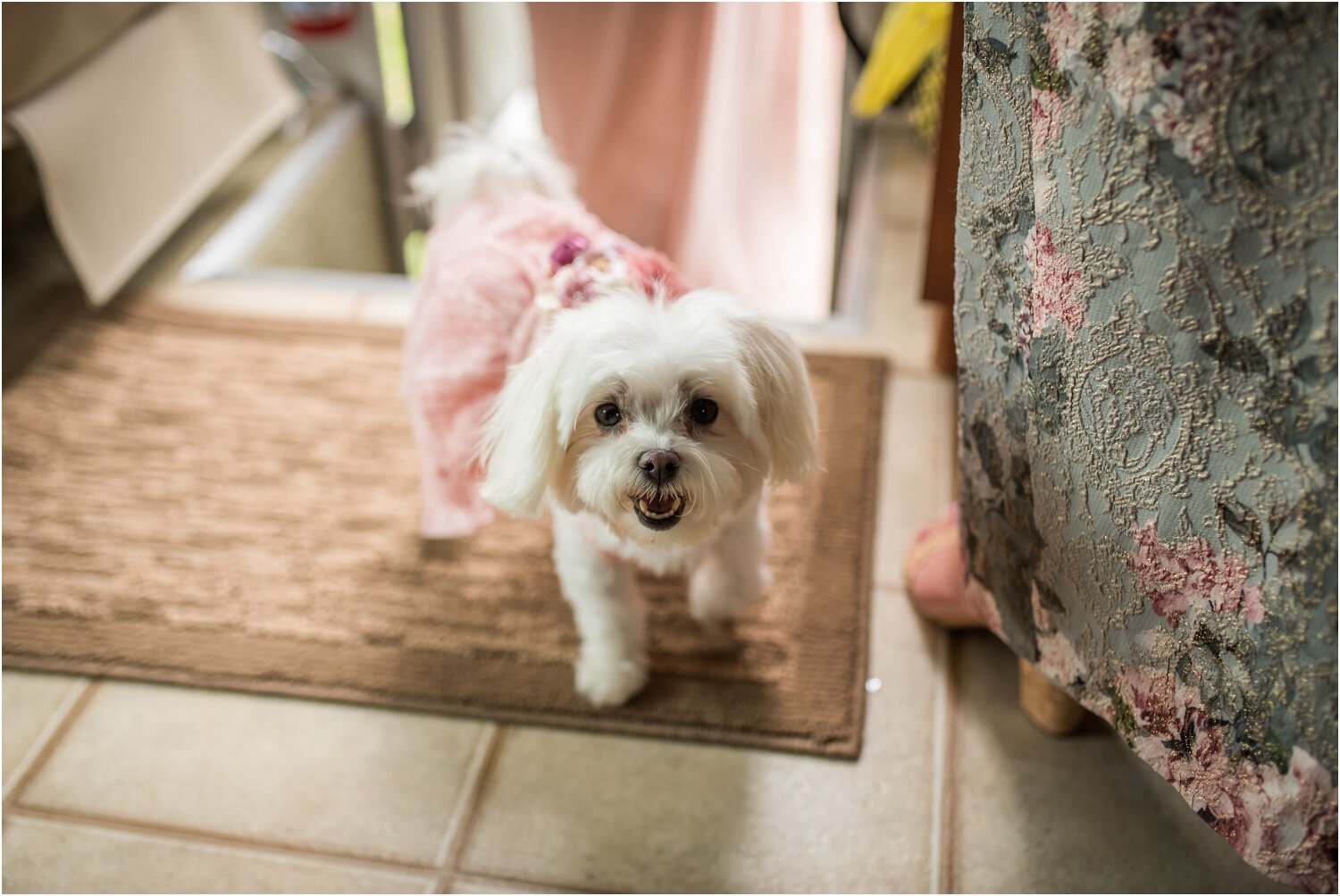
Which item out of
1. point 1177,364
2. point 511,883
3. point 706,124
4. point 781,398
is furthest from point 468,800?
point 706,124

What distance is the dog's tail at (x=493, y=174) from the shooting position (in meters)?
1.48

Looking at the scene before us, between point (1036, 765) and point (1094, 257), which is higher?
point (1094, 257)

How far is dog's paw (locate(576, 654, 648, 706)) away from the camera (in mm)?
1355

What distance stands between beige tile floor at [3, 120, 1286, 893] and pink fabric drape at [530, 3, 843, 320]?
41.1 inches

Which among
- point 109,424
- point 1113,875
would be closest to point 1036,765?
point 1113,875

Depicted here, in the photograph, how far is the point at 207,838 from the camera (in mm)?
1276

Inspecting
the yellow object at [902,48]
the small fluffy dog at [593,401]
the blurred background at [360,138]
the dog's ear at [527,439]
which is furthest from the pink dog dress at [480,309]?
the yellow object at [902,48]

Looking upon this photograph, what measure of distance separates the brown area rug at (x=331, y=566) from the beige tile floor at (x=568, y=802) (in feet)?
0.14

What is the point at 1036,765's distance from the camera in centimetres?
131

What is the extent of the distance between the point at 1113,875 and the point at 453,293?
3.41 feet

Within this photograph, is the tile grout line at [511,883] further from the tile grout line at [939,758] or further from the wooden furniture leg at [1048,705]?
the wooden furniture leg at [1048,705]

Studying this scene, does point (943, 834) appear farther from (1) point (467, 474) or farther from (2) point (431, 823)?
(1) point (467, 474)

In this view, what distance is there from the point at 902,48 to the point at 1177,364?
1306 mm

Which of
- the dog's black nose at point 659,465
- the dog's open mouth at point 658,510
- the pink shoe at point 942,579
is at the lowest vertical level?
the pink shoe at point 942,579
